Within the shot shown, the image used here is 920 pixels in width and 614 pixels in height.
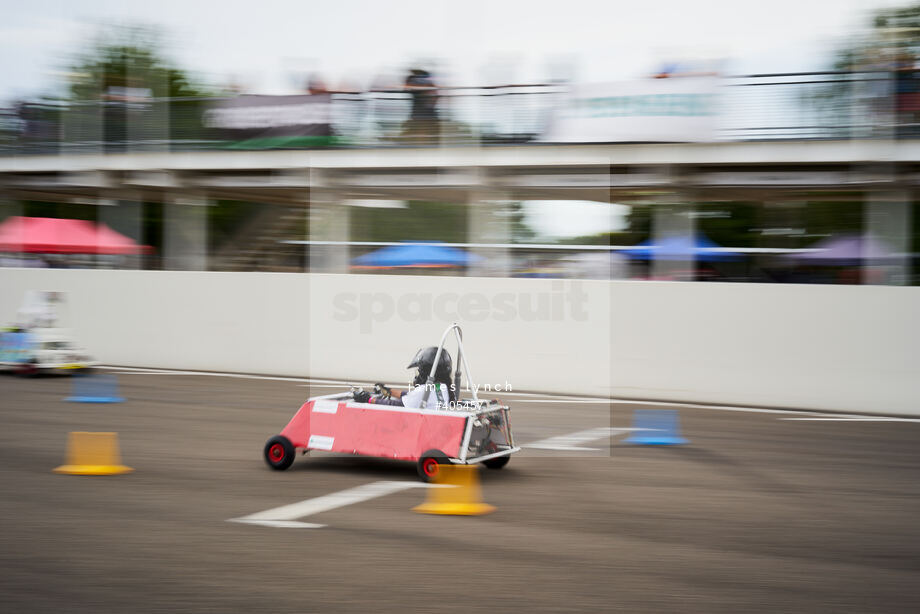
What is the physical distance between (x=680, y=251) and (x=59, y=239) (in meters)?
16.0

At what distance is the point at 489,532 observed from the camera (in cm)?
691

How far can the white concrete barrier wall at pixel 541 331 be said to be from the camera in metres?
13.9

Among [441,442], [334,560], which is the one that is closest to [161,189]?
[441,442]

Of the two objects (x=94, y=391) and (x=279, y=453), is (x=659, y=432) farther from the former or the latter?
(x=94, y=391)

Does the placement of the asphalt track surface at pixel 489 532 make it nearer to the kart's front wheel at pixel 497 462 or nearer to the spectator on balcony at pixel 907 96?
the kart's front wheel at pixel 497 462

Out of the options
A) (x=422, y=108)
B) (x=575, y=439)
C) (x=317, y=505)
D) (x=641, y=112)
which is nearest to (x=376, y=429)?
(x=317, y=505)

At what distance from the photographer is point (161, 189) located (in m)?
23.0

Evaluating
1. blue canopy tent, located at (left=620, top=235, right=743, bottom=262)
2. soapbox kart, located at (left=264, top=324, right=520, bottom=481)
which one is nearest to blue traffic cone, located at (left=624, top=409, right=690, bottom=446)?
soapbox kart, located at (left=264, top=324, right=520, bottom=481)

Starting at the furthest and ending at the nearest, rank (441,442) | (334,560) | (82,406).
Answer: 1. (82,406)
2. (441,442)
3. (334,560)

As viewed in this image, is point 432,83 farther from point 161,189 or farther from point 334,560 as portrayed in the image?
point 334,560

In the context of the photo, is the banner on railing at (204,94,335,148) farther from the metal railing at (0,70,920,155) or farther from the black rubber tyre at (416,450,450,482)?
the black rubber tyre at (416,450,450,482)

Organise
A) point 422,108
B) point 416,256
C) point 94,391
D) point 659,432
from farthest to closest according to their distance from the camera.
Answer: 1. point 416,256
2. point 422,108
3. point 94,391
4. point 659,432

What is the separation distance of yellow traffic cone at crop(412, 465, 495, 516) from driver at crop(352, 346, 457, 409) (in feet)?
3.36

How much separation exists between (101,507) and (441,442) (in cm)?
291
